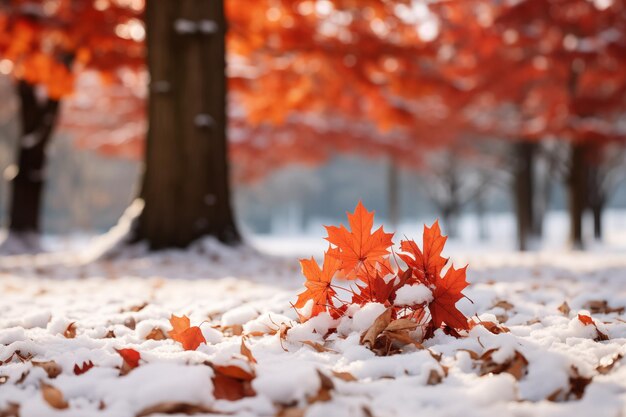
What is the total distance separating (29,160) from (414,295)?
27.8 feet

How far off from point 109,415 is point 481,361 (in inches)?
36.1

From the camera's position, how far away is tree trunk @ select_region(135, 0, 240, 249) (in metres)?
5.39

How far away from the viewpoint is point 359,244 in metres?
1.72

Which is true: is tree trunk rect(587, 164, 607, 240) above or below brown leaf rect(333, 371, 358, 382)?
above

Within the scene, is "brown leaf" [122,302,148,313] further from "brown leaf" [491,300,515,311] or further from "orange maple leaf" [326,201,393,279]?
"brown leaf" [491,300,515,311]

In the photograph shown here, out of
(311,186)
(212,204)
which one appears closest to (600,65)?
(212,204)

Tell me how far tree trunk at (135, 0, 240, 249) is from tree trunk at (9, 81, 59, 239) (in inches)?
161

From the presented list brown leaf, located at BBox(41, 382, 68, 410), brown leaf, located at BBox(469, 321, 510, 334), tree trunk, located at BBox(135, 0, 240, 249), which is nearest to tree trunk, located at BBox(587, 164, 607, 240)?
tree trunk, located at BBox(135, 0, 240, 249)

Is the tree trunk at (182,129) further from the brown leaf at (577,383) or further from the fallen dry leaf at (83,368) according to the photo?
the brown leaf at (577,383)

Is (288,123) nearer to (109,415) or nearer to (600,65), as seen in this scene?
(600,65)

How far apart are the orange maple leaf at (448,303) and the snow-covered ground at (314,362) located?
0.07 m

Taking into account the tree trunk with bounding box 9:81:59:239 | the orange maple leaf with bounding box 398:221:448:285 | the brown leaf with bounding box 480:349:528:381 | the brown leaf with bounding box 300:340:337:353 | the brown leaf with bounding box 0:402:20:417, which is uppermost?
the tree trunk with bounding box 9:81:59:239

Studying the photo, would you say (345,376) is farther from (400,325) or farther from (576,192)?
(576,192)

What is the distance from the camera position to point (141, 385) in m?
1.27
